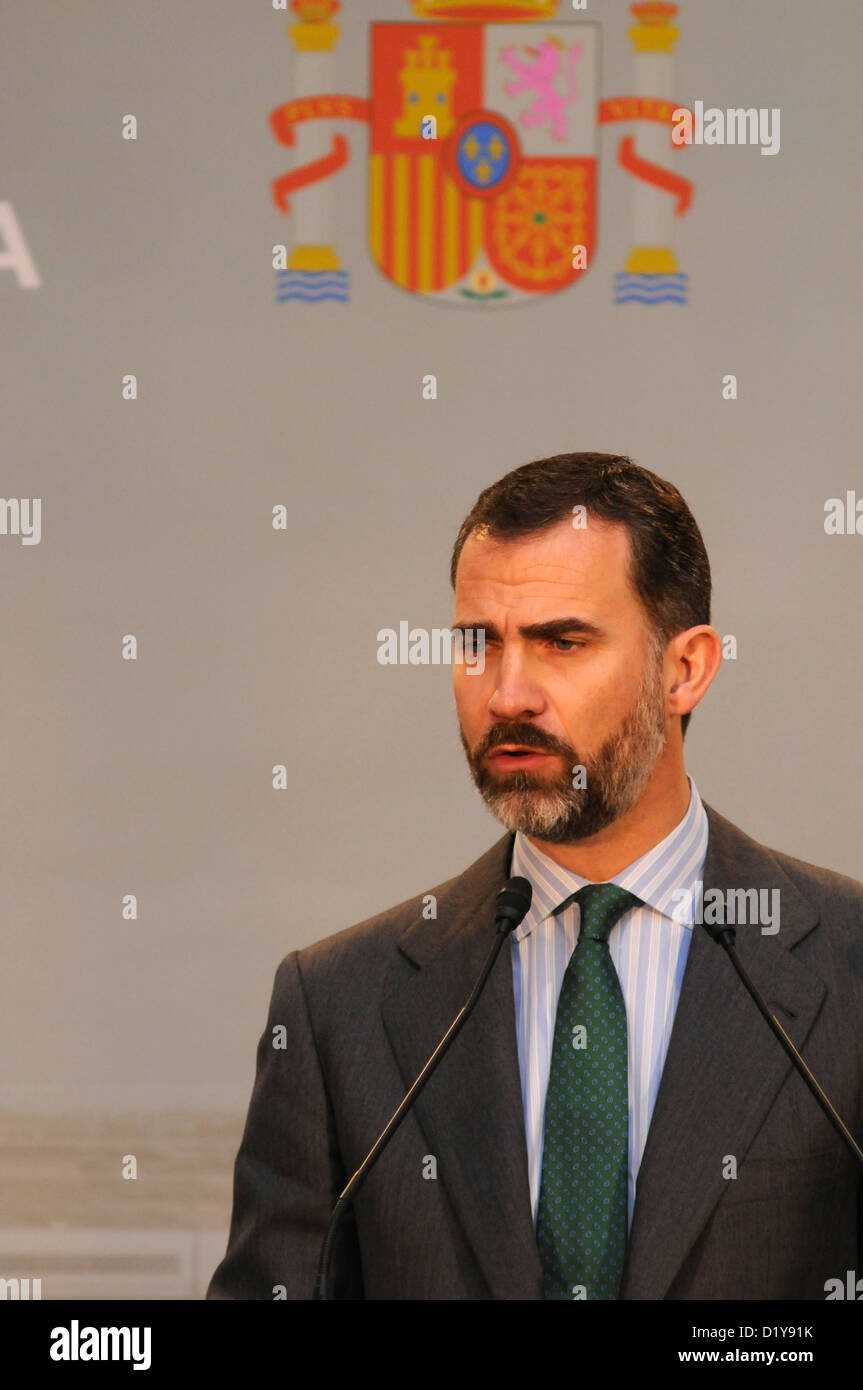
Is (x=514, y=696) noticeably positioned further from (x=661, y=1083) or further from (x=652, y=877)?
(x=661, y=1083)

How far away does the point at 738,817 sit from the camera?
2.97 metres

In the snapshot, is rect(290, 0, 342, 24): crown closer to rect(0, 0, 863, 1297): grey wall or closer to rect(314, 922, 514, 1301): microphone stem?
rect(0, 0, 863, 1297): grey wall

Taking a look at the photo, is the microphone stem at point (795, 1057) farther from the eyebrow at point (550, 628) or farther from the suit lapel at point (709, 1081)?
the eyebrow at point (550, 628)

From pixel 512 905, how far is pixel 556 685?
325 mm

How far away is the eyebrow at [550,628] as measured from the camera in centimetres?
208

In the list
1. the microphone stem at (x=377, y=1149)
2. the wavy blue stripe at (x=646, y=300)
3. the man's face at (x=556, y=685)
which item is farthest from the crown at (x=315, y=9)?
the microphone stem at (x=377, y=1149)

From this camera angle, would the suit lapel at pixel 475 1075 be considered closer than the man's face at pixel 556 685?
Yes

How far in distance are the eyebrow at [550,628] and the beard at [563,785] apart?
12cm

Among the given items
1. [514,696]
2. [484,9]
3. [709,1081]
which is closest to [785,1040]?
[709,1081]

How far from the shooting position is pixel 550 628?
2.08 m

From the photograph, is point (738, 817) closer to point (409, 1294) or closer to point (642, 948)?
point (642, 948)

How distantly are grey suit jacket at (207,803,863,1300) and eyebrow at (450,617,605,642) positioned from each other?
37cm
